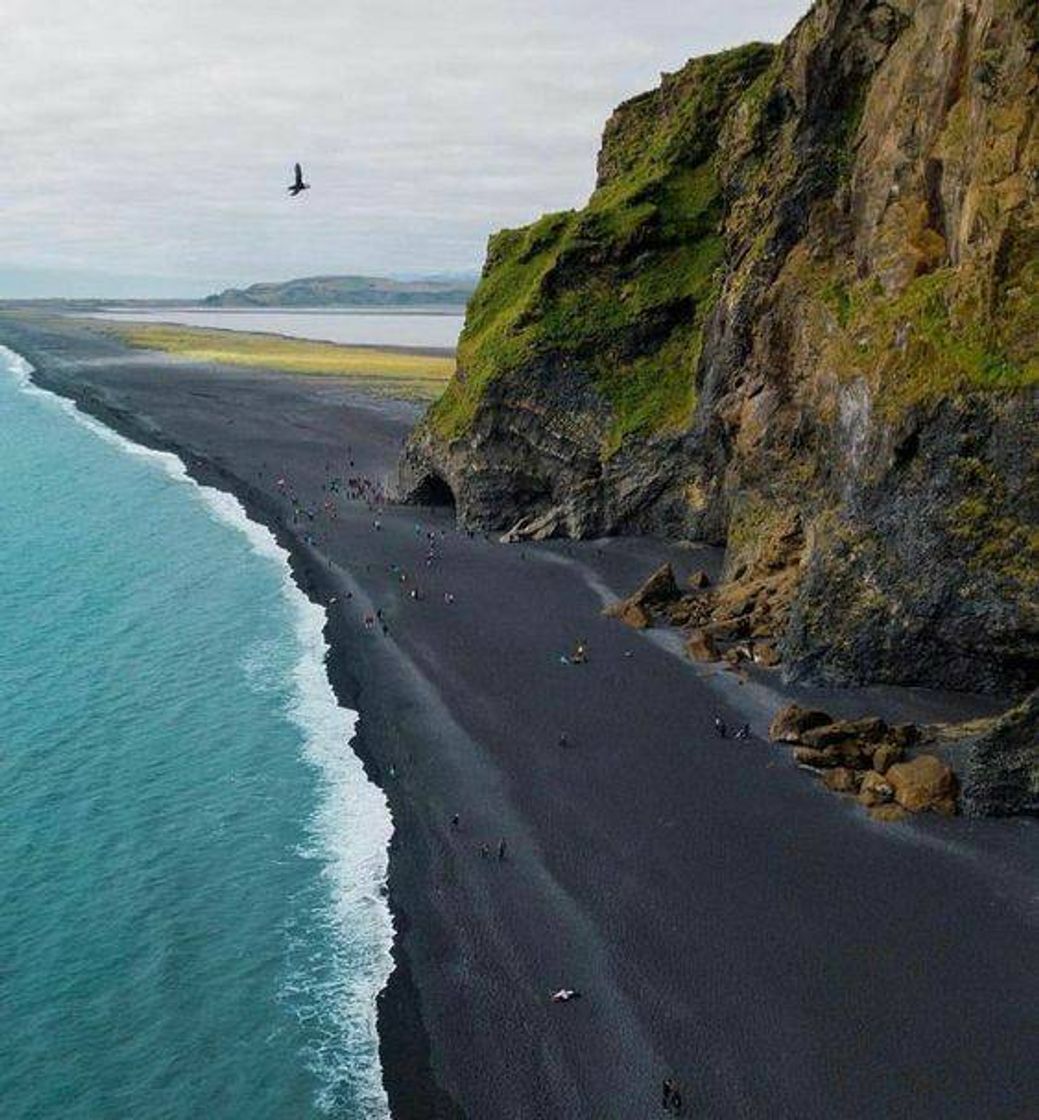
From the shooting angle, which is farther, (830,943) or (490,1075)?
(830,943)

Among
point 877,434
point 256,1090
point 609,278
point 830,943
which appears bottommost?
point 256,1090

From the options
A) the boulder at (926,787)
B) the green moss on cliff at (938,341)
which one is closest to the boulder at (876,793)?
the boulder at (926,787)

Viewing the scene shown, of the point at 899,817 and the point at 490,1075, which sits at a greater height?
the point at 899,817

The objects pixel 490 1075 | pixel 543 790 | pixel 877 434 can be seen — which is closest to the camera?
pixel 490 1075

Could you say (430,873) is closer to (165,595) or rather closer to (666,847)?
(666,847)

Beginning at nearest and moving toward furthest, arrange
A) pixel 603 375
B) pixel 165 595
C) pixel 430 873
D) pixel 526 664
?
pixel 430 873 → pixel 526 664 → pixel 165 595 → pixel 603 375

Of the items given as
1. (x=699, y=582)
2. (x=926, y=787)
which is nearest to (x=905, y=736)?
(x=926, y=787)

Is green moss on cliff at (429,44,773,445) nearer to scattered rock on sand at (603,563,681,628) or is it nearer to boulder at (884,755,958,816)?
scattered rock on sand at (603,563,681,628)

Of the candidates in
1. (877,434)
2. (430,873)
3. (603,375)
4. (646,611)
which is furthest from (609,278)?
(430,873)
